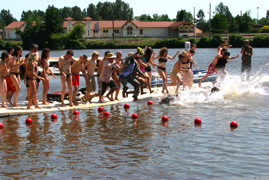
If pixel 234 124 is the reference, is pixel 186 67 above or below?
above

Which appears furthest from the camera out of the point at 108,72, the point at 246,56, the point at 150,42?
the point at 150,42

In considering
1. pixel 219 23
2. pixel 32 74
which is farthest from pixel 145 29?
pixel 32 74

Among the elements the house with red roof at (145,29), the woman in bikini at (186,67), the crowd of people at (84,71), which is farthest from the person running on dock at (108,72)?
the house with red roof at (145,29)

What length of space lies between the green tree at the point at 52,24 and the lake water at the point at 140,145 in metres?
83.7

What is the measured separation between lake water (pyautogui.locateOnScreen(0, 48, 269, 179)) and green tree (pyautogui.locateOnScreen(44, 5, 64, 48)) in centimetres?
8373

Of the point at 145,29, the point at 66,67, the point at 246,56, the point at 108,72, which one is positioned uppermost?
the point at 145,29

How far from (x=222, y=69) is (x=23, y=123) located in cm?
829

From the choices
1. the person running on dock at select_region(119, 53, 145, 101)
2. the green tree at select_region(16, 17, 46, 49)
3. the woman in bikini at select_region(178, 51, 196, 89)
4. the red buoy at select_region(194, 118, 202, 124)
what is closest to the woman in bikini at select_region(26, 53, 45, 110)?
the person running on dock at select_region(119, 53, 145, 101)

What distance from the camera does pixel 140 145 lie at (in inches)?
301

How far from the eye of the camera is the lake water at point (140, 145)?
624 centimetres

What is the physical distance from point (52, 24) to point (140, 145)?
91.0 metres

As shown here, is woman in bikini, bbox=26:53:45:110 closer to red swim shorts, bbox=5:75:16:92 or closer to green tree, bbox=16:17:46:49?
red swim shorts, bbox=5:75:16:92

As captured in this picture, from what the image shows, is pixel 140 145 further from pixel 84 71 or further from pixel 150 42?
pixel 150 42

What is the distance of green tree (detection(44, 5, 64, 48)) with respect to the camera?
91.4 metres
